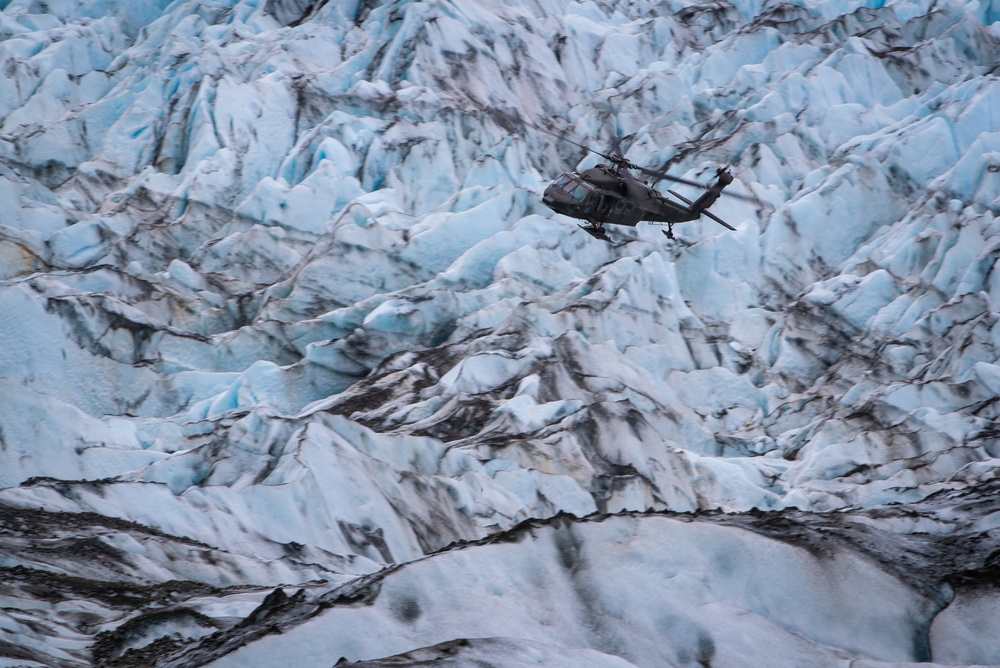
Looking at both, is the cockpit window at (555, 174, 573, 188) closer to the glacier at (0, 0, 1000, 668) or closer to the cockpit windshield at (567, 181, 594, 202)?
the cockpit windshield at (567, 181, 594, 202)

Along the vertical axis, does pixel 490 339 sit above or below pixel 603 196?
below

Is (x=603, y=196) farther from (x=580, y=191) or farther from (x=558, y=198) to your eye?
(x=558, y=198)

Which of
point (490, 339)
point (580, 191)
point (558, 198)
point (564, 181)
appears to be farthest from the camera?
point (490, 339)

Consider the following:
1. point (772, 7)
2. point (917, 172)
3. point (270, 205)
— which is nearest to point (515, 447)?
point (270, 205)

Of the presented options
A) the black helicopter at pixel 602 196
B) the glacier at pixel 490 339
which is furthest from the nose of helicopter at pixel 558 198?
the glacier at pixel 490 339

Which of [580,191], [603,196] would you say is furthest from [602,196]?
[580,191]

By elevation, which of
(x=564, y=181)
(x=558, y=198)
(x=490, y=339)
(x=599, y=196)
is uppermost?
(x=564, y=181)

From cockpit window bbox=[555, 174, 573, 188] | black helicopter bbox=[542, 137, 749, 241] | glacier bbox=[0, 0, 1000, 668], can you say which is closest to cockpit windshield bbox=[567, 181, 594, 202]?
black helicopter bbox=[542, 137, 749, 241]

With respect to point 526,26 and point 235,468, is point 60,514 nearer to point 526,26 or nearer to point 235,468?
point 235,468
